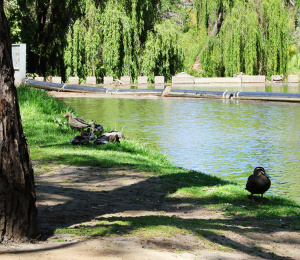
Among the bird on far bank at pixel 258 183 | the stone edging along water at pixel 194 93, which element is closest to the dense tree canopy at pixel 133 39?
the stone edging along water at pixel 194 93

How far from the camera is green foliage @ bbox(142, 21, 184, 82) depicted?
127 ft

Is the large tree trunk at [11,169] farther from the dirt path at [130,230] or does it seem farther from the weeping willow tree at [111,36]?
the weeping willow tree at [111,36]

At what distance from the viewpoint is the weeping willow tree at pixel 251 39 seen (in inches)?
1572

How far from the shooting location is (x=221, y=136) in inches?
611

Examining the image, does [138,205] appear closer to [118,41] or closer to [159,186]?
[159,186]

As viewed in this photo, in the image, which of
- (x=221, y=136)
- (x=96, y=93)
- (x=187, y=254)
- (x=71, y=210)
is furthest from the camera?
(x=96, y=93)

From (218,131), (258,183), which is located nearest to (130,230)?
(258,183)

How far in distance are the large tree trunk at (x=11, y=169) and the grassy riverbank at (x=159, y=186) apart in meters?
0.53

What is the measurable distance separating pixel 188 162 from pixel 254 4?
3247cm

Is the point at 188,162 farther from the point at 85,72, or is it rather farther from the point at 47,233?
the point at 85,72

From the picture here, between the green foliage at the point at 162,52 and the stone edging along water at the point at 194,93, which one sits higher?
the green foliage at the point at 162,52

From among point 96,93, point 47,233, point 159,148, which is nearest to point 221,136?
point 159,148

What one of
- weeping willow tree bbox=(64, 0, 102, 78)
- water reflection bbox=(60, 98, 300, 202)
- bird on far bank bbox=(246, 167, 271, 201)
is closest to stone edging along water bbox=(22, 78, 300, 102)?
water reflection bbox=(60, 98, 300, 202)

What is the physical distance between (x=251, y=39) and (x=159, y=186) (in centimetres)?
3282
